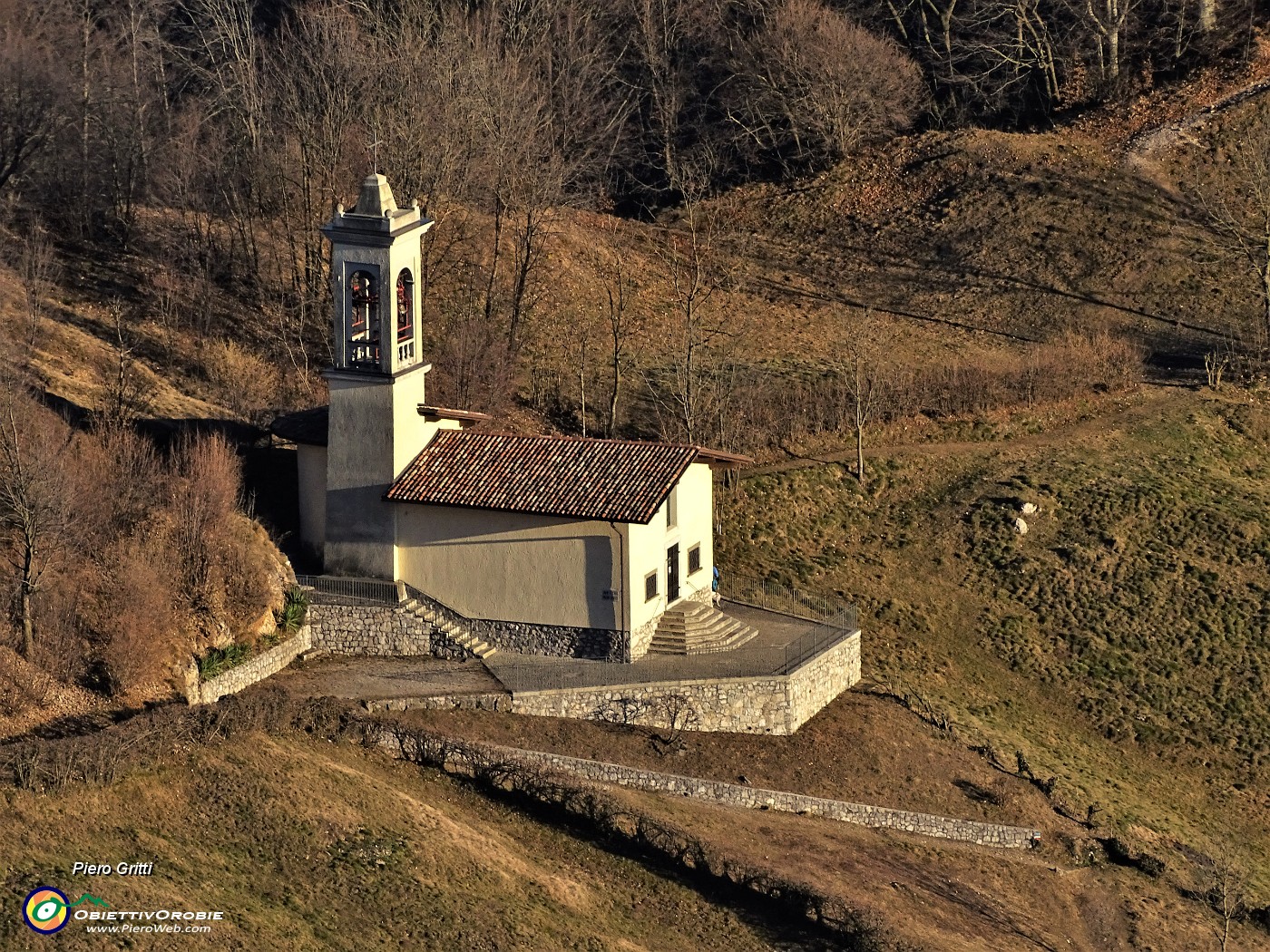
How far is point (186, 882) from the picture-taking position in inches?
1452

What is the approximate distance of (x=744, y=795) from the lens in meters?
44.8

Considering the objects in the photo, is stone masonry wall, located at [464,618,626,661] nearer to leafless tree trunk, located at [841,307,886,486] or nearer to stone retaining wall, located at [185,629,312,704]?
stone retaining wall, located at [185,629,312,704]

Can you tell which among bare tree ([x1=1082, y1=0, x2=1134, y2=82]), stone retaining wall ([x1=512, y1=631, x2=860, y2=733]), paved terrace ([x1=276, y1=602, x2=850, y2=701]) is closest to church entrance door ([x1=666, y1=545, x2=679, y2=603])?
paved terrace ([x1=276, y1=602, x2=850, y2=701])

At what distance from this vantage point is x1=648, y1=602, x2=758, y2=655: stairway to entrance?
4784 cm

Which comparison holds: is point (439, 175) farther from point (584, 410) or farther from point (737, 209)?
point (737, 209)

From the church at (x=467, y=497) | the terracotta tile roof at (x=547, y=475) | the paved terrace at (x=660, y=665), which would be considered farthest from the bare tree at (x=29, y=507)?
the paved terrace at (x=660, y=665)

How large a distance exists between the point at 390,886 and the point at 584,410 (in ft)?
80.9

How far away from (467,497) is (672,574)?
4.86 meters

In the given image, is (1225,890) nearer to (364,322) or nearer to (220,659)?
(220,659)

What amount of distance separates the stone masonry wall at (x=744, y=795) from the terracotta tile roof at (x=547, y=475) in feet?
16.9

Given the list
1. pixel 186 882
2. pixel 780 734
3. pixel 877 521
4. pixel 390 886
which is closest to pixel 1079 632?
pixel 877 521

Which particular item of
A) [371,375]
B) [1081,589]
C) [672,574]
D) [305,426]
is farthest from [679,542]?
[1081,589]

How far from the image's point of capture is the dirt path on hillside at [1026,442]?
2352 inches

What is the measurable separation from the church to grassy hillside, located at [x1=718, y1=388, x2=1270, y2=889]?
738 cm
